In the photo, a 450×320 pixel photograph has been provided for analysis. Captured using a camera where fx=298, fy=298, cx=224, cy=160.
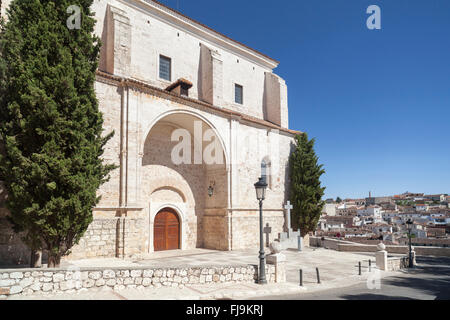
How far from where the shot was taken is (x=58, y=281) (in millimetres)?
6906

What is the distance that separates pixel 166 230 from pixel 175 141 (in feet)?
16.5

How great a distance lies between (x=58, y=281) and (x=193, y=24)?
17.2 metres

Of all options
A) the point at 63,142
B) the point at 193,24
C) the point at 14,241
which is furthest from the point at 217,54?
the point at 14,241

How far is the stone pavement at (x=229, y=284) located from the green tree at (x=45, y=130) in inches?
79.8

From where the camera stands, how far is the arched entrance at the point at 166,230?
1600 centimetres

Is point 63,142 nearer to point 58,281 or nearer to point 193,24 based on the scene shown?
point 58,281

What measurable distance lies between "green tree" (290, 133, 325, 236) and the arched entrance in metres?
8.38

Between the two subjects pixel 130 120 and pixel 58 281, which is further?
pixel 130 120

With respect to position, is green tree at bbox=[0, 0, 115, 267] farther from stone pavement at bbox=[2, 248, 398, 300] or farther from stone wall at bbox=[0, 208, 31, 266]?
stone pavement at bbox=[2, 248, 398, 300]

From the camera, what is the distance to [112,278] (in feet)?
24.3

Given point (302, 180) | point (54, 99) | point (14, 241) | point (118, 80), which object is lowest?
point (14, 241)

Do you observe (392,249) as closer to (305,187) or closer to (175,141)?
(305,187)

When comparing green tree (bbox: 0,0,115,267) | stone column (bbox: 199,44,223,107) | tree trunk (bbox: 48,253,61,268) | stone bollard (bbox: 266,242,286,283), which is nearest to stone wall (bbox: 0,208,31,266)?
green tree (bbox: 0,0,115,267)

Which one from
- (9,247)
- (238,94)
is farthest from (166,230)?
(238,94)
